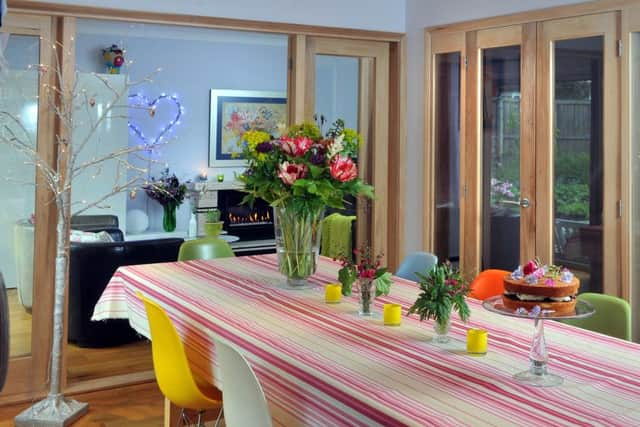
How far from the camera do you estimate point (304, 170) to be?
3.00 meters

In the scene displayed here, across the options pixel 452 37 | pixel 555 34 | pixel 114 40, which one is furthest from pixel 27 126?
pixel 114 40

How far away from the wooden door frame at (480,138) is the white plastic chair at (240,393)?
10.2ft

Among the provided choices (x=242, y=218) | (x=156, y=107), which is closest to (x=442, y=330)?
(x=156, y=107)

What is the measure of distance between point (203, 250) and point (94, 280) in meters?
1.30

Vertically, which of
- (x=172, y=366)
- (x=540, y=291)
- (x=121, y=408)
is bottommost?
(x=121, y=408)

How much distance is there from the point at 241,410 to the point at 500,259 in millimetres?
3430

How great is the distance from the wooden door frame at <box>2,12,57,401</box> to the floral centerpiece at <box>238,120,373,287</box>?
181 centimetres

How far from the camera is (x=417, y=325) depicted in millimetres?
2588

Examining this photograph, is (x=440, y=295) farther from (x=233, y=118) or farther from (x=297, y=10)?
(x=233, y=118)

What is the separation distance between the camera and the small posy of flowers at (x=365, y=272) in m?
2.70

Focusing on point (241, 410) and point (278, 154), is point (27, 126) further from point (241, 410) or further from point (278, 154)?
point (241, 410)

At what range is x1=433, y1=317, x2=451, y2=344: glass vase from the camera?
2.32 m

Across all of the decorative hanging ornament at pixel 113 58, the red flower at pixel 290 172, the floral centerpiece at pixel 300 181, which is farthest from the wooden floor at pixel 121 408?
the decorative hanging ornament at pixel 113 58

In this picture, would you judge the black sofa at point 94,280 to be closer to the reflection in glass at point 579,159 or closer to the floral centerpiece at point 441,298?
the reflection in glass at point 579,159
